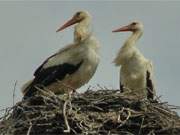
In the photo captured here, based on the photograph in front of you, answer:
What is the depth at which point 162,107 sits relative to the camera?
12094 mm

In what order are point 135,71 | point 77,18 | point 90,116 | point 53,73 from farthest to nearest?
1. point 77,18
2. point 135,71
3. point 53,73
4. point 90,116

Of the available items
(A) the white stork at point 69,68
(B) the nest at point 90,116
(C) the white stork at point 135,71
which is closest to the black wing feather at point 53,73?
(A) the white stork at point 69,68

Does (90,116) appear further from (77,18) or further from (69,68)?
(77,18)

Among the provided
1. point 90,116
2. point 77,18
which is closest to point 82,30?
point 77,18

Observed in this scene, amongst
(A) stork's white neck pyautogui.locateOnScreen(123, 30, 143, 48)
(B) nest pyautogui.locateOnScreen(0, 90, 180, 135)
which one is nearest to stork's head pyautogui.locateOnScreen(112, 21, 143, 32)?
(A) stork's white neck pyautogui.locateOnScreen(123, 30, 143, 48)

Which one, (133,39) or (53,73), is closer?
(53,73)

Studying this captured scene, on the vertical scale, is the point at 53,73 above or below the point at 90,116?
above

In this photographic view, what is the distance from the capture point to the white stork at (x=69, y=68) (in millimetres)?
13430

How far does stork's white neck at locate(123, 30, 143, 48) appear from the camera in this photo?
48.4 ft

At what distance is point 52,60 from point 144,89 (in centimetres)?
132

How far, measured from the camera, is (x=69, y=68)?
1355 cm

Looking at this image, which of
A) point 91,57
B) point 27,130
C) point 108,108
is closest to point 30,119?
point 27,130

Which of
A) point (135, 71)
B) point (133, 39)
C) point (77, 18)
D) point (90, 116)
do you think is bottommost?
point (90, 116)

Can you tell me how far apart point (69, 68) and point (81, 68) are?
6.8 inches
